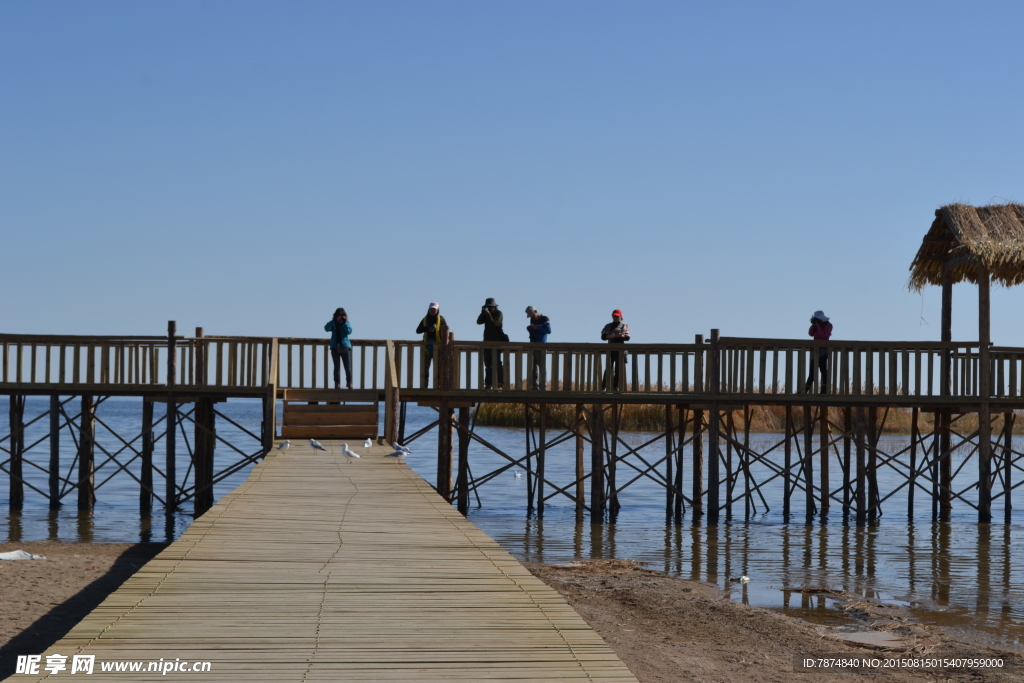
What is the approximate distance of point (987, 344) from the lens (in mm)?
19531

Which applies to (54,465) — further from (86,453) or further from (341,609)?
(341,609)

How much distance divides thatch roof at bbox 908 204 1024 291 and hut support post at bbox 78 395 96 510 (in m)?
15.5

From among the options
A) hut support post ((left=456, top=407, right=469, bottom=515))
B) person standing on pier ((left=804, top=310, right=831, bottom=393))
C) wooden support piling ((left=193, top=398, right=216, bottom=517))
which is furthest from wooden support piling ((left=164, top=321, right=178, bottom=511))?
person standing on pier ((left=804, top=310, right=831, bottom=393))

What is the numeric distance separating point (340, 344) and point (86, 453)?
6285 millimetres

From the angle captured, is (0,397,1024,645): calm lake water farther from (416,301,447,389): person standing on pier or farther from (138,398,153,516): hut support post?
(416,301,447,389): person standing on pier

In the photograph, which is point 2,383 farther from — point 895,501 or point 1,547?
point 895,501

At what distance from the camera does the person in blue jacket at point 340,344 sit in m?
18.7

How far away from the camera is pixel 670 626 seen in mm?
10547

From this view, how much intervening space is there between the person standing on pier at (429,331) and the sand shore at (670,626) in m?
5.67

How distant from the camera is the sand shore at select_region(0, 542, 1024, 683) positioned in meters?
8.74

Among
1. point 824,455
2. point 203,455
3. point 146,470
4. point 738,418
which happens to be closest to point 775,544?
point 824,455

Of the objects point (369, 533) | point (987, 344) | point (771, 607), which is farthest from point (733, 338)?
point (369, 533)

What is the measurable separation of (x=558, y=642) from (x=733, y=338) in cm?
1382

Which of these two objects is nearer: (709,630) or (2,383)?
(709,630)
